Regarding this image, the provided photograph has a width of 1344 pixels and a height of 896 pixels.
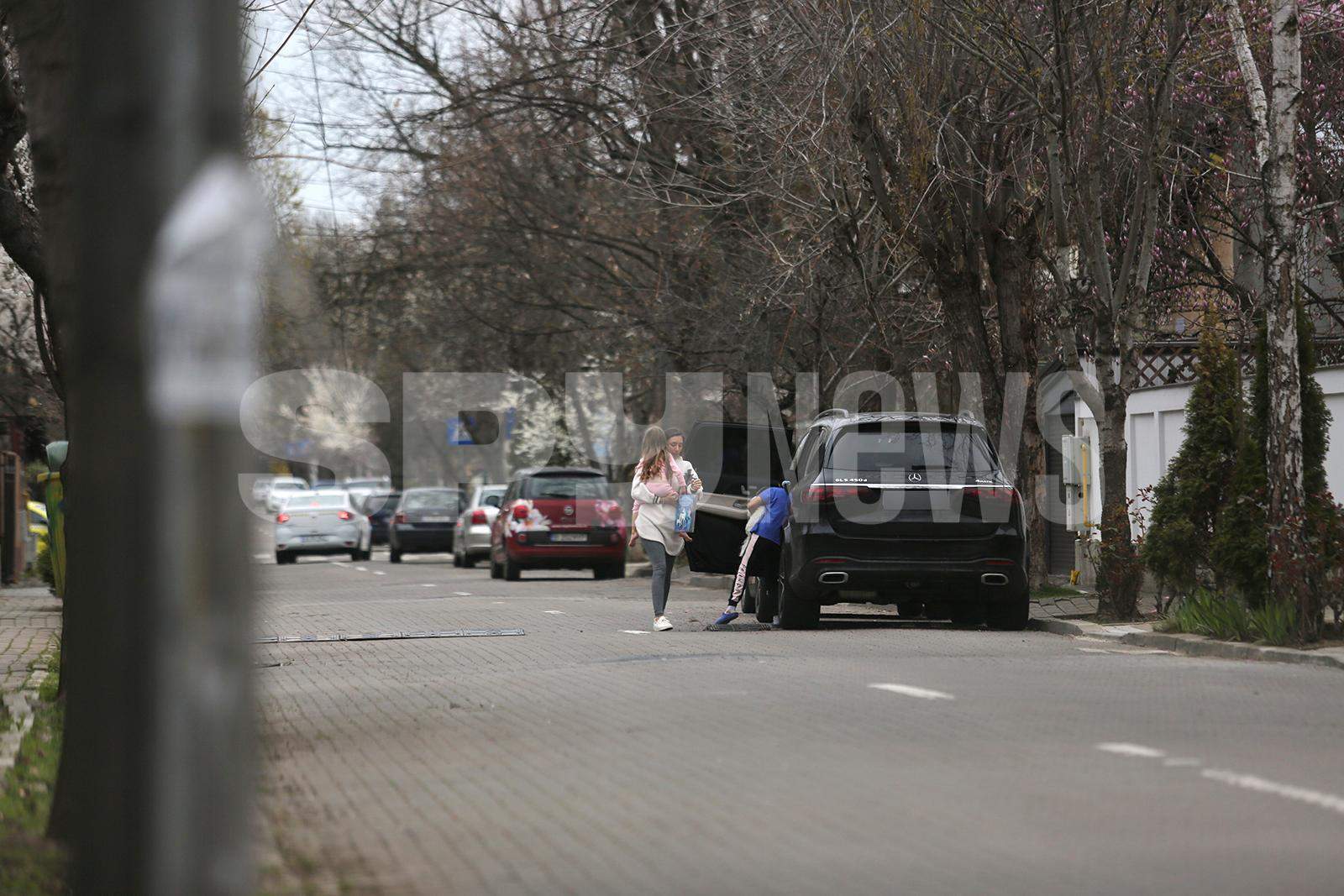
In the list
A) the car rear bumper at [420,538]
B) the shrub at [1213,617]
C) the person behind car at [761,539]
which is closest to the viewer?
the shrub at [1213,617]

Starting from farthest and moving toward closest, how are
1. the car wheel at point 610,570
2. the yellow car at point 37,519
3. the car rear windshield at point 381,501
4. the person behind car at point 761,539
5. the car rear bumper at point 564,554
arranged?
the car rear windshield at point 381,501 → the car wheel at point 610,570 → the yellow car at point 37,519 → the car rear bumper at point 564,554 → the person behind car at point 761,539

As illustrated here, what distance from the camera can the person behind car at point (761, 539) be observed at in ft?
54.7

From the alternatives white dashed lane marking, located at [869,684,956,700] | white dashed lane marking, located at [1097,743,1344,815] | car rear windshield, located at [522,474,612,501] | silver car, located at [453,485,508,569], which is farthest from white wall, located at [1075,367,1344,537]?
silver car, located at [453,485,508,569]

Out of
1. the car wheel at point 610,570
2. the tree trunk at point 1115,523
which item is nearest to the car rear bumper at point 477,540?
the car wheel at point 610,570

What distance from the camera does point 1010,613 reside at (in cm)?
1641

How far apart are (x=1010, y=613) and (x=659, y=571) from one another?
10.3 ft

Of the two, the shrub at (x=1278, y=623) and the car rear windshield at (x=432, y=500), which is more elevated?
the car rear windshield at (x=432, y=500)

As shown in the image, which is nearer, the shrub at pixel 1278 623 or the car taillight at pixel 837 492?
the shrub at pixel 1278 623

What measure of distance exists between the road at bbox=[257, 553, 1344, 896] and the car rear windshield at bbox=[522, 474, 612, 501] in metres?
15.1

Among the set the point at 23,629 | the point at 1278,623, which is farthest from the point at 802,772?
the point at 23,629

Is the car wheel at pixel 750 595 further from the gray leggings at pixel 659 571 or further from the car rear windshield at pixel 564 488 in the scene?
the car rear windshield at pixel 564 488

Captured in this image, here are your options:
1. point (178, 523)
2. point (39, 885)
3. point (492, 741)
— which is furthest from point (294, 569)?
point (178, 523)

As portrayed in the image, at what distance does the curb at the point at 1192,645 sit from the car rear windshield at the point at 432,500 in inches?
1056

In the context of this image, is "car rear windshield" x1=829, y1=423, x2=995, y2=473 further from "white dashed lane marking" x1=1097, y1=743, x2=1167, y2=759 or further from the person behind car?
"white dashed lane marking" x1=1097, y1=743, x2=1167, y2=759
